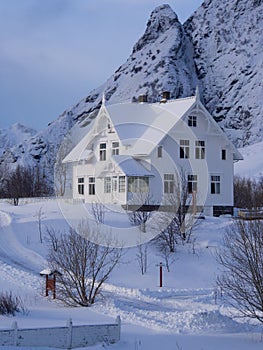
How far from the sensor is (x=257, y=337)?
16953 millimetres

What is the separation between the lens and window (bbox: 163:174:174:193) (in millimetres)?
41125

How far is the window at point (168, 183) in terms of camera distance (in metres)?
41.1

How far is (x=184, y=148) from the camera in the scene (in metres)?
43.1

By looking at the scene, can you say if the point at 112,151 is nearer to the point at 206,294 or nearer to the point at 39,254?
the point at 39,254

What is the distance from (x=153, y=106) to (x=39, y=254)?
18647 millimetres

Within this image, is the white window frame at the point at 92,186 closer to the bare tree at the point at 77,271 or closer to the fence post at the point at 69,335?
the bare tree at the point at 77,271

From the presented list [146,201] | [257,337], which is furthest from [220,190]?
[257,337]

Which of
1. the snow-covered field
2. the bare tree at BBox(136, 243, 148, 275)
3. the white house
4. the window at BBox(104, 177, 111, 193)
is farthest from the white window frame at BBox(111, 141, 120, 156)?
the bare tree at BBox(136, 243, 148, 275)

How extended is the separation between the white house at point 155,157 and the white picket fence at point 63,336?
2380 centimetres

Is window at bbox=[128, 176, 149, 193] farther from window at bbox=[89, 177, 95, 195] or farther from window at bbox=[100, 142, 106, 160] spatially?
window at bbox=[89, 177, 95, 195]

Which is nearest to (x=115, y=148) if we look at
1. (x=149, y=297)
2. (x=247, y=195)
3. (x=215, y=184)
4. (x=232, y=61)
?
(x=215, y=184)

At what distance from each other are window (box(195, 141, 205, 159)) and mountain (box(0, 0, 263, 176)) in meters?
74.4

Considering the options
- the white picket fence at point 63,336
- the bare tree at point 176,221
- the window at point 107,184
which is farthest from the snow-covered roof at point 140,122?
the white picket fence at point 63,336

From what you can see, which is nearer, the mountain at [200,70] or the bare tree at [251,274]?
the bare tree at [251,274]
